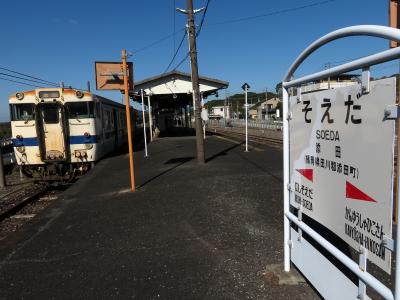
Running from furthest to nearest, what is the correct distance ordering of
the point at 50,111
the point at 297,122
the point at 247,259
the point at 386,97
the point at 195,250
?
the point at 50,111
the point at 195,250
the point at 247,259
the point at 297,122
the point at 386,97

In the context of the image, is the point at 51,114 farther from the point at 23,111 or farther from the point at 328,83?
the point at 328,83

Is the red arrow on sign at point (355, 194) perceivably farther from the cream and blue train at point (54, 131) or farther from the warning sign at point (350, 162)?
the cream and blue train at point (54, 131)

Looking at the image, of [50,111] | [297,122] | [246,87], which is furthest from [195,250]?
[246,87]

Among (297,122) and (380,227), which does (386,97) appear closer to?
(380,227)

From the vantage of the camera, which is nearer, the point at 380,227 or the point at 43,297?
the point at 380,227

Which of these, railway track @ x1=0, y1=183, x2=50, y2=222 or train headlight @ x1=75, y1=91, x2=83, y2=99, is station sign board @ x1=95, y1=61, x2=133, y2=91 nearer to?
railway track @ x1=0, y1=183, x2=50, y2=222

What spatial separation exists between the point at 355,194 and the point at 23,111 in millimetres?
11245

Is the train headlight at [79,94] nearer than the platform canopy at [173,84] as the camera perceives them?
Yes

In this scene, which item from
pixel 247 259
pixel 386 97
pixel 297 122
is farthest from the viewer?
pixel 247 259

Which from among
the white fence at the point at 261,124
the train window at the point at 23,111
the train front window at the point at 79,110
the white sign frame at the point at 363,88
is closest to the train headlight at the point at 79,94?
the train front window at the point at 79,110

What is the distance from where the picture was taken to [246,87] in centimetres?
1447

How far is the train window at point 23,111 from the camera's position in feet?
36.7

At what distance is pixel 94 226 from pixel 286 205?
11.7ft

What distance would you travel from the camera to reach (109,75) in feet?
26.1
